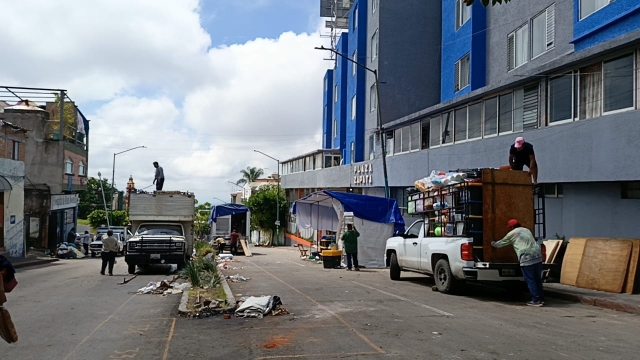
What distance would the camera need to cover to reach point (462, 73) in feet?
85.6

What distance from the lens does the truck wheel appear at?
1295 centimetres

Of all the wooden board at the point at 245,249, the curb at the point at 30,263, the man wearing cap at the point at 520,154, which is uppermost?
the man wearing cap at the point at 520,154

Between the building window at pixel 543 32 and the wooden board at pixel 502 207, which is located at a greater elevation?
the building window at pixel 543 32

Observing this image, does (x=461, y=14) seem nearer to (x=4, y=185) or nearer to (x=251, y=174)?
(x=4, y=185)

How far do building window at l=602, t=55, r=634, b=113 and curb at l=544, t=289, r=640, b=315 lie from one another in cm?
466

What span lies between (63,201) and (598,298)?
118 ft

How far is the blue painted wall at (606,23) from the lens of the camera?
1465 centimetres

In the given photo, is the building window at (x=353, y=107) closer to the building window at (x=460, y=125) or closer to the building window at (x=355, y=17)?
the building window at (x=355, y=17)

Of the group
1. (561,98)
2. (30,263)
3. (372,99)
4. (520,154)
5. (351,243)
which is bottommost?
(30,263)

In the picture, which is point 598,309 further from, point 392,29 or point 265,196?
point 265,196

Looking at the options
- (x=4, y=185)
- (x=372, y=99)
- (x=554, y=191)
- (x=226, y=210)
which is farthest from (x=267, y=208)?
(x=554, y=191)

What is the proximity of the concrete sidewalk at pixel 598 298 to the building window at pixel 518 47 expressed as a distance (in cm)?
987

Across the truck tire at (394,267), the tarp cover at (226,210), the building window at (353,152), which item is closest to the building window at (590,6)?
the truck tire at (394,267)

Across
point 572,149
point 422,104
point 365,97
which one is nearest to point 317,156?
point 365,97
